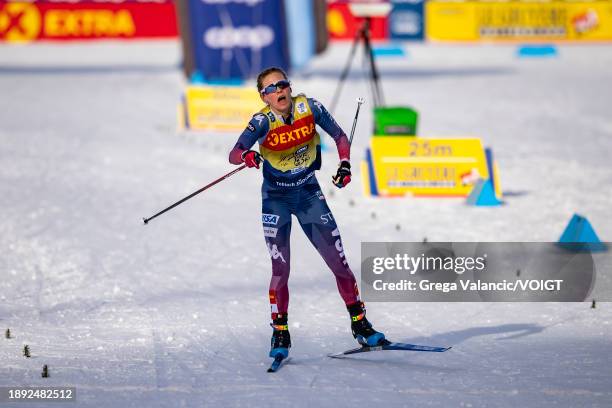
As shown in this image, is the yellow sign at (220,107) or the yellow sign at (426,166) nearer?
the yellow sign at (426,166)

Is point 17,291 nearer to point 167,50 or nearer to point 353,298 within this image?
point 353,298

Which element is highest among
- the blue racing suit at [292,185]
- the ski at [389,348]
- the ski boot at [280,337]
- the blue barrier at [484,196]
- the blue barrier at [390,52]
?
the blue racing suit at [292,185]

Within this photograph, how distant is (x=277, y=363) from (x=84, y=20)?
2446 centimetres

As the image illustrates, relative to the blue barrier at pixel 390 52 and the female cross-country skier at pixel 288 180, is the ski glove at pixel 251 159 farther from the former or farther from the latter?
the blue barrier at pixel 390 52

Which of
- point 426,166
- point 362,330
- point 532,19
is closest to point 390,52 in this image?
point 532,19

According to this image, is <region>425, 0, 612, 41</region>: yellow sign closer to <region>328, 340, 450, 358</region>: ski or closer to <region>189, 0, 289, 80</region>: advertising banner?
<region>189, 0, 289, 80</region>: advertising banner

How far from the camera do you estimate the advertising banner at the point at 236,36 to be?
20.0 metres

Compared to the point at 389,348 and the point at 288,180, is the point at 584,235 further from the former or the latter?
the point at 288,180

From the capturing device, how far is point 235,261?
32.0ft

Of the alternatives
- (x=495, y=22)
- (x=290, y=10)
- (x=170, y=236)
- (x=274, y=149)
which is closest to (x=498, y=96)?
(x=290, y=10)

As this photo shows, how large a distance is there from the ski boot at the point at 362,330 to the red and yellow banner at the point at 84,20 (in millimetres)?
23852

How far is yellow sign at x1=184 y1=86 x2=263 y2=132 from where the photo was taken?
54.4 ft

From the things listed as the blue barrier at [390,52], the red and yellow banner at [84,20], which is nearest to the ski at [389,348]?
the blue barrier at [390,52]

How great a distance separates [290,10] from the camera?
20.4 meters
